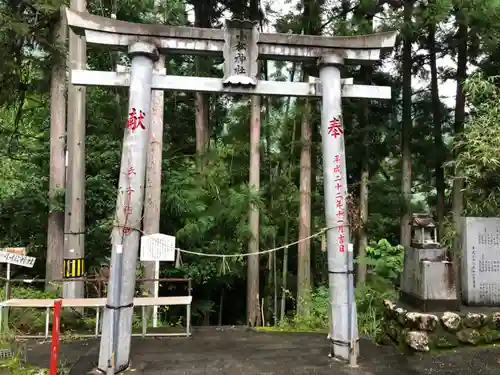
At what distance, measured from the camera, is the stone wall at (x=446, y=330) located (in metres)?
5.08

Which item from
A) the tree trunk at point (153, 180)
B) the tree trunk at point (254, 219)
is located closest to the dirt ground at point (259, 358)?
the tree trunk at point (153, 180)

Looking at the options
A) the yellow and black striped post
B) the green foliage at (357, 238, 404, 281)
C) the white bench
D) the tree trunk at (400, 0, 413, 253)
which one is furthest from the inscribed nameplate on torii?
the tree trunk at (400, 0, 413, 253)

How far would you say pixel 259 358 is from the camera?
16.3 ft

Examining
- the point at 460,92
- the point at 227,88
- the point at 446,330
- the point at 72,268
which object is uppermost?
the point at 460,92

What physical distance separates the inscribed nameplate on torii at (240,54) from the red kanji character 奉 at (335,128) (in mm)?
1104

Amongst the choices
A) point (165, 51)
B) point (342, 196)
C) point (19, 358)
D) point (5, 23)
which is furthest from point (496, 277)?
point (5, 23)

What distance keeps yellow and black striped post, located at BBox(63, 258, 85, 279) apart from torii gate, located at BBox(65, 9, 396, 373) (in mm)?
2934

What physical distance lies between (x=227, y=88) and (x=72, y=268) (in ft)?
14.0

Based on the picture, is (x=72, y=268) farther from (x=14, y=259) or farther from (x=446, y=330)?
(x=446, y=330)

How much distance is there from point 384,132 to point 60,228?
8.56 meters

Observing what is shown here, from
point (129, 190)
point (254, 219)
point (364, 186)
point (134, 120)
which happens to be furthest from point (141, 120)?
point (364, 186)

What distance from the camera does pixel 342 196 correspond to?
507 cm

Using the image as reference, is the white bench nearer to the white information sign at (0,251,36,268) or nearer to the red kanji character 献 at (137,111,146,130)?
the white information sign at (0,251,36,268)

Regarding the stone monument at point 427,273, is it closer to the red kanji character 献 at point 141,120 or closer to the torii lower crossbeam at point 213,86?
the torii lower crossbeam at point 213,86
